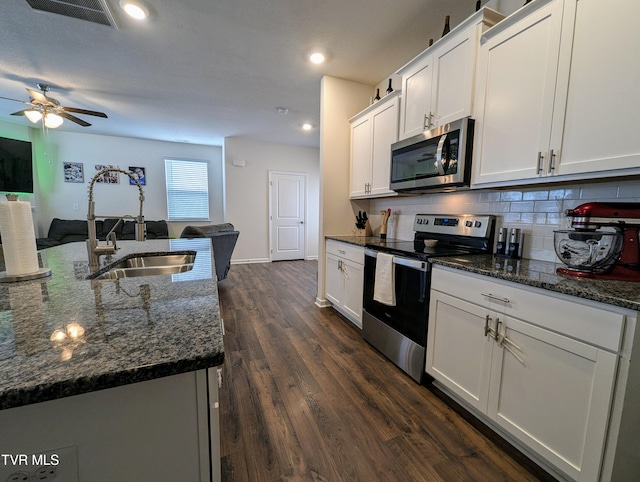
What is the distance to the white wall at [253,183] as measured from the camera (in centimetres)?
552

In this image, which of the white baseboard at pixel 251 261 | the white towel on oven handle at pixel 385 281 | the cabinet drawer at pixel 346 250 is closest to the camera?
the white towel on oven handle at pixel 385 281

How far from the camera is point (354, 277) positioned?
2.57 m

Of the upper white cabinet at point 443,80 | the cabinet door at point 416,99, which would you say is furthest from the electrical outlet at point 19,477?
the cabinet door at point 416,99

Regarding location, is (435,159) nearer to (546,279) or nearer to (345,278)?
(546,279)

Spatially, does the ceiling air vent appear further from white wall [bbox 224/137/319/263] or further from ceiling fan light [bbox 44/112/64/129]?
white wall [bbox 224/137/319/263]

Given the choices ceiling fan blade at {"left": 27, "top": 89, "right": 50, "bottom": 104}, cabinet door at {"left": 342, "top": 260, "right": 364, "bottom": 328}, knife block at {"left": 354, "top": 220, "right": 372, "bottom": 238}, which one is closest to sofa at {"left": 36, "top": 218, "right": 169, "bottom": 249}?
ceiling fan blade at {"left": 27, "top": 89, "right": 50, "bottom": 104}

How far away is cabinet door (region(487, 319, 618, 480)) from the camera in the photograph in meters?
0.98

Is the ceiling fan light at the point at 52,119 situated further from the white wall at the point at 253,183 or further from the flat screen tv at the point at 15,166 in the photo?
the white wall at the point at 253,183

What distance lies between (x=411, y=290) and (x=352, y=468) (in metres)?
1.06

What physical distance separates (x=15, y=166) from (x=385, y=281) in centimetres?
605

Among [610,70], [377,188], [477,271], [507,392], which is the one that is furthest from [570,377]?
[377,188]

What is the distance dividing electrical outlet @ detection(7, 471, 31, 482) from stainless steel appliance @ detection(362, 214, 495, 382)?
5.64 ft

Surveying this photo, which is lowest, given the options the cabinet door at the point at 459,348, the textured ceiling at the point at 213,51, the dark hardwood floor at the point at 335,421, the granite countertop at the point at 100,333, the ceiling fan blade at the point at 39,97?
the dark hardwood floor at the point at 335,421

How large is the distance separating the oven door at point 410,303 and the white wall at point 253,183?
4.06 meters
